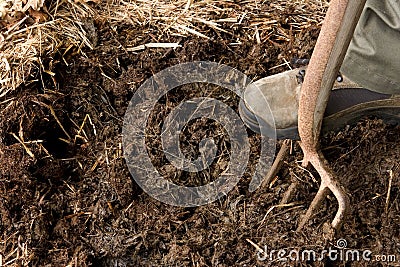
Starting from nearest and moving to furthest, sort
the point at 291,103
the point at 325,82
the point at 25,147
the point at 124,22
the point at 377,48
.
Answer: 1. the point at 325,82
2. the point at 377,48
3. the point at 291,103
4. the point at 25,147
5. the point at 124,22

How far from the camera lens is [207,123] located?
2.12 meters

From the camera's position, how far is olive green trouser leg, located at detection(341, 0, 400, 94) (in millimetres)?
1655

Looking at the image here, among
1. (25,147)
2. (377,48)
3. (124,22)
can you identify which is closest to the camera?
(377,48)

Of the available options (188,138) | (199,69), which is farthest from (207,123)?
(199,69)

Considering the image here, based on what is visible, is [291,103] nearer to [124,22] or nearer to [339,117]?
[339,117]

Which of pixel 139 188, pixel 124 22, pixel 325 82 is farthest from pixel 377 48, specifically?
pixel 124 22

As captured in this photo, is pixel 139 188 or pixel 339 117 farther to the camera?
pixel 139 188

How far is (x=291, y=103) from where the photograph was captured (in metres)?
1.88

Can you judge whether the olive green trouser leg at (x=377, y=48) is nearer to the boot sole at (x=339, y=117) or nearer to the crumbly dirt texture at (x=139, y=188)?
the boot sole at (x=339, y=117)

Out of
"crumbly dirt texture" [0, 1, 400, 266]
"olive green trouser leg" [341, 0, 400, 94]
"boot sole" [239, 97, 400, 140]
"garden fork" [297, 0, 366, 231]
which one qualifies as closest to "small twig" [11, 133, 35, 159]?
"crumbly dirt texture" [0, 1, 400, 266]

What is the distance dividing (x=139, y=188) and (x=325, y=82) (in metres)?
0.83

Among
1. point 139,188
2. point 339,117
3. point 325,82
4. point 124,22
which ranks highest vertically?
point 325,82

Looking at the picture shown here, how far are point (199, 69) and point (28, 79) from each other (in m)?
0.68

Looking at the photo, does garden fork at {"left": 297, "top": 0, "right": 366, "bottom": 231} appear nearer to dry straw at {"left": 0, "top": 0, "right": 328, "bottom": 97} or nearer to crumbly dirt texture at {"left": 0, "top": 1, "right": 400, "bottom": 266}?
crumbly dirt texture at {"left": 0, "top": 1, "right": 400, "bottom": 266}
